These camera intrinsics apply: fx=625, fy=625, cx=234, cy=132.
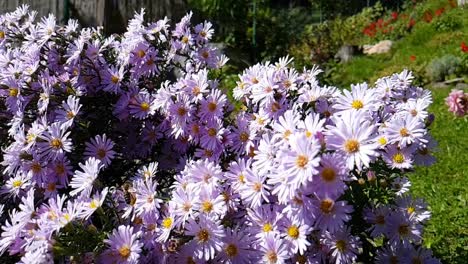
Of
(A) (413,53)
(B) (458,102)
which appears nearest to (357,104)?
(B) (458,102)

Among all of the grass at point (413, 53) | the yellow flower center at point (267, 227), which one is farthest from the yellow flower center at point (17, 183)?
the grass at point (413, 53)

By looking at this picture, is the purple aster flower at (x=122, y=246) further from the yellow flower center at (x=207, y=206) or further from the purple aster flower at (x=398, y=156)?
the purple aster flower at (x=398, y=156)

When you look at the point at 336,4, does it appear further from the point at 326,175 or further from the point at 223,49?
the point at 326,175

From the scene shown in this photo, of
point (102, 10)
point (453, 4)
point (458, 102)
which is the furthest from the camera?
point (453, 4)

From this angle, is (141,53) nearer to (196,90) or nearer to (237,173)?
(196,90)

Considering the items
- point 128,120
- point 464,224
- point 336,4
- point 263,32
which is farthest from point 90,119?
point 336,4

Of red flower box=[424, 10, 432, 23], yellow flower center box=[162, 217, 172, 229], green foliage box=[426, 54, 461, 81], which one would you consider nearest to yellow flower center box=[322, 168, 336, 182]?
yellow flower center box=[162, 217, 172, 229]
